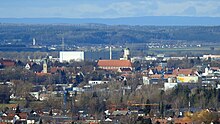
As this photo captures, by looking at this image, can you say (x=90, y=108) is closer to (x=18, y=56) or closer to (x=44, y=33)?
(x=18, y=56)

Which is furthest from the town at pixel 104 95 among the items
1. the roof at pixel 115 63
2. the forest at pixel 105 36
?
the forest at pixel 105 36

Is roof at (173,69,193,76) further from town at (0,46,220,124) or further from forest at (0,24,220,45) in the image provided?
forest at (0,24,220,45)

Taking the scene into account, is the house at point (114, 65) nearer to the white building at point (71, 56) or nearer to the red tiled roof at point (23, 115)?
the white building at point (71, 56)

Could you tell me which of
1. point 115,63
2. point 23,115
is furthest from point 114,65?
point 23,115

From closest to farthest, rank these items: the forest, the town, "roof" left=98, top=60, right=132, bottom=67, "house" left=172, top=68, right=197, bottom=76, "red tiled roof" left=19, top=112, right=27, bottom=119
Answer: the town → "red tiled roof" left=19, top=112, right=27, bottom=119 → "house" left=172, top=68, right=197, bottom=76 → "roof" left=98, top=60, right=132, bottom=67 → the forest

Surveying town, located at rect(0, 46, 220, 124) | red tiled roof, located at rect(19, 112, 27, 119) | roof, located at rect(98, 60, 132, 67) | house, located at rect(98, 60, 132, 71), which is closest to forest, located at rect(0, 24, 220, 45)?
roof, located at rect(98, 60, 132, 67)

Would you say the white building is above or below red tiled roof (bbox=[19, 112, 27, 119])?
below

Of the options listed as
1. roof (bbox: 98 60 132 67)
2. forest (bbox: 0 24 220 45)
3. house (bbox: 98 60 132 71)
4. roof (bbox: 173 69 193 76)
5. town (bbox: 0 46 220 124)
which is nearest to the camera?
town (bbox: 0 46 220 124)

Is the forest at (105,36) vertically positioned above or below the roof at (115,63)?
below
